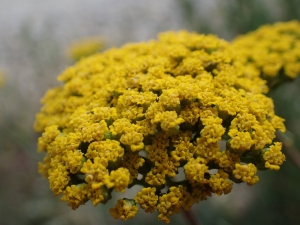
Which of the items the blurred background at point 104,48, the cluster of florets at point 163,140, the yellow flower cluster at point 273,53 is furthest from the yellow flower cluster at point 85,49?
the cluster of florets at point 163,140

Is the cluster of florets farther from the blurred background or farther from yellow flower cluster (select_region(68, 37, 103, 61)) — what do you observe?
yellow flower cluster (select_region(68, 37, 103, 61))

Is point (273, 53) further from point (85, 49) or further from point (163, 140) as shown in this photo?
point (85, 49)

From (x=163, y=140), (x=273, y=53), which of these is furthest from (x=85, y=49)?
(x=163, y=140)

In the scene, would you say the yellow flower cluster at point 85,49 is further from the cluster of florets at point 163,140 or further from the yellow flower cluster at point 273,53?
the cluster of florets at point 163,140

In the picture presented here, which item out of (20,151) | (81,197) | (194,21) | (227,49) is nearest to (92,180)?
(81,197)

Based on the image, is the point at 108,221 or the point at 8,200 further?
the point at 8,200

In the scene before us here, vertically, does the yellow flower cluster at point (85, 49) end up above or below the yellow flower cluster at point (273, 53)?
above

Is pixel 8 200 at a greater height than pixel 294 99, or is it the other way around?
pixel 8 200

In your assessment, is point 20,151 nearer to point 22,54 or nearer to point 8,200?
point 8,200
